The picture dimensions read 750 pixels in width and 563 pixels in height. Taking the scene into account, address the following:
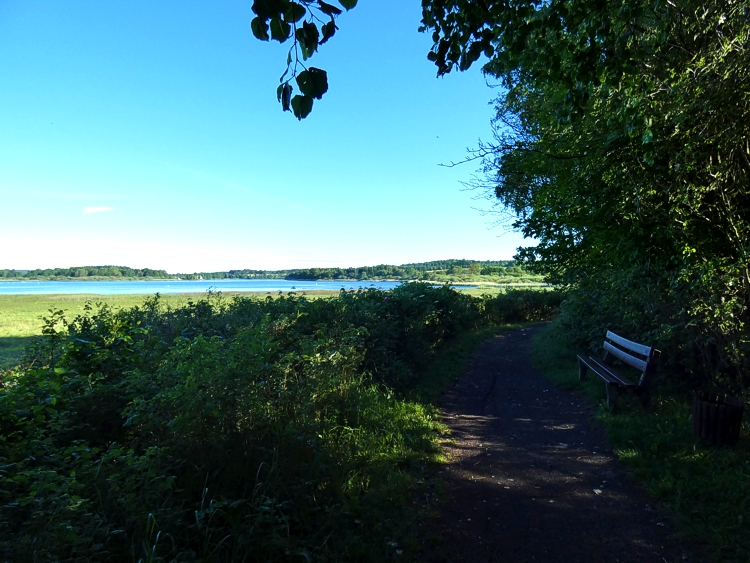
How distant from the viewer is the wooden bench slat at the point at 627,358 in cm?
575

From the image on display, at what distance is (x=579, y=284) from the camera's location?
30.9 ft

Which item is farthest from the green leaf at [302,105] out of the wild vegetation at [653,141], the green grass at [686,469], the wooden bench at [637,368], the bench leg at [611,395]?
the bench leg at [611,395]

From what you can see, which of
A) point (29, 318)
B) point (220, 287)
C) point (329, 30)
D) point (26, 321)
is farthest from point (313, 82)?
point (29, 318)

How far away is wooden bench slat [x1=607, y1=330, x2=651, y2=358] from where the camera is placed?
570cm

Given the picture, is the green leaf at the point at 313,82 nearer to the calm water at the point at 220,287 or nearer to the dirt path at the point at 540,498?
the dirt path at the point at 540,498

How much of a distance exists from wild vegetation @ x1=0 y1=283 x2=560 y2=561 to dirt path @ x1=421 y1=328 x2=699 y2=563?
19.0 inches

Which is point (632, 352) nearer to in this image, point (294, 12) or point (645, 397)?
point (645, 397)

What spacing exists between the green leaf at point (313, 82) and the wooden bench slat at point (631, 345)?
5.58 metres

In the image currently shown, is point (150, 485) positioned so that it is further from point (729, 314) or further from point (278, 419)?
point (729, 314)

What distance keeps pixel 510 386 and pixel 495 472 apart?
4.20 m

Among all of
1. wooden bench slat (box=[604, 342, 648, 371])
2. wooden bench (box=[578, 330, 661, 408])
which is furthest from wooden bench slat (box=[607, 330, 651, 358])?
wooden bench slat (box=[604, 342, 648, 371])

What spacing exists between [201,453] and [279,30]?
3.01m

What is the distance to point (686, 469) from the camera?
4.06 m

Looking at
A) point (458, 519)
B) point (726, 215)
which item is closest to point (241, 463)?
point (458, 519)
